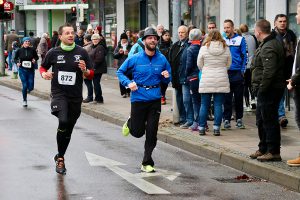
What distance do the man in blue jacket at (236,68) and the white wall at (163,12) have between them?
38.4 ft

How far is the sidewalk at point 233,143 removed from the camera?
992 cm

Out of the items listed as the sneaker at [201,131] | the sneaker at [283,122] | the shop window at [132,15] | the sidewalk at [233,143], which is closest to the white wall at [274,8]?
the sidewalk at [233,143]

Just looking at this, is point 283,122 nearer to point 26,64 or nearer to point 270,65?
point 270,65

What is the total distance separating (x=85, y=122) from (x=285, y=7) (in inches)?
199

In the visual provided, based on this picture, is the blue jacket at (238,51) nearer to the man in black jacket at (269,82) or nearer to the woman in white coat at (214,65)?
the woman in white coat at (214,65)

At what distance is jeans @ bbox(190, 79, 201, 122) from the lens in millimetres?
13789

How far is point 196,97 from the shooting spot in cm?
1388

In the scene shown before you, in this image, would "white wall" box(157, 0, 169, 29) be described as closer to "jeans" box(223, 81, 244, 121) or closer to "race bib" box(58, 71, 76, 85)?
"jeans" box(223, 81, 244, 121)

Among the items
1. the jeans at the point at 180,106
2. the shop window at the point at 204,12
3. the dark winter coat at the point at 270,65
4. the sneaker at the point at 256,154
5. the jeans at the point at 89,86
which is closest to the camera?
the dark winter coat at the point at 270,65

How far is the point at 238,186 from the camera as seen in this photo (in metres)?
9.60

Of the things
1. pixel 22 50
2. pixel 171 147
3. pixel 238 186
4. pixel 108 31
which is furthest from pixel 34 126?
pixel 108 31

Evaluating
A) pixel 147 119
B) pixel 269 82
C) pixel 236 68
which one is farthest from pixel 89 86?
pixel 269 82

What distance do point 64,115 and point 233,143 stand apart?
3.13 m

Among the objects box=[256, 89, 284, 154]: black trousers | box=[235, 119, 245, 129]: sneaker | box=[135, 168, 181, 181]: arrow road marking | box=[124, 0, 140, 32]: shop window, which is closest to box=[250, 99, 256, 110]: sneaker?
box=[235, 119, 245, 129]: sneaker
